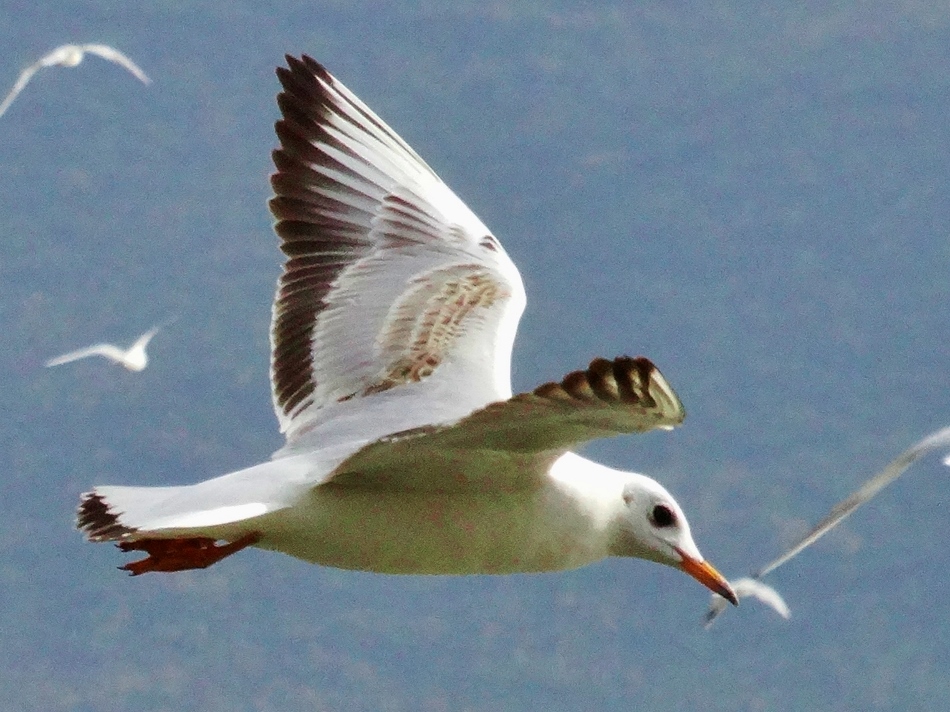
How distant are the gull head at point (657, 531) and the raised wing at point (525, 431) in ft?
1.40

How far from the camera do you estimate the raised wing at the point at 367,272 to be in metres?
4.81

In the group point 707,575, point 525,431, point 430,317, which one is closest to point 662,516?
point 707,575

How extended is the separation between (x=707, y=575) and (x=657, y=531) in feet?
0.49

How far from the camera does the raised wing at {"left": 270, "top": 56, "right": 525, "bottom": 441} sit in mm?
4812

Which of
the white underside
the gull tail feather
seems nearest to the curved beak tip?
the white underside

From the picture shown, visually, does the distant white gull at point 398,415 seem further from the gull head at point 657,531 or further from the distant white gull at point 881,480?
the distant white gull at point 881,480

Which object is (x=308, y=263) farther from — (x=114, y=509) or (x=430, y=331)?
(x=114, y=509)

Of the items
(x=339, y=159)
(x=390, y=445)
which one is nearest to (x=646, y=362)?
(x=390, y=445)

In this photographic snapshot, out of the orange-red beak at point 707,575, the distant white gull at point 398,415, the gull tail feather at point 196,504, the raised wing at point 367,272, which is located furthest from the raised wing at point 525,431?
the orange-red beak at point 707,575

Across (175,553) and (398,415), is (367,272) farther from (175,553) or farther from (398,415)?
(175,553)

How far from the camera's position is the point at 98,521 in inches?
165

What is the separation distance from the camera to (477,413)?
142 inches

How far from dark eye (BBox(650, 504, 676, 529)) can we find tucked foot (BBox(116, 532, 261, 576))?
941 mm

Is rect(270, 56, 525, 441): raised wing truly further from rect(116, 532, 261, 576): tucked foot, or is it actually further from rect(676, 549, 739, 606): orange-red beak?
rect(676, 549, 739, 606): orange-red beak
